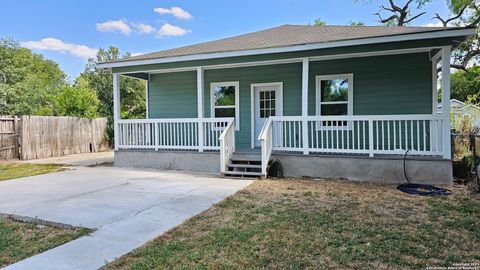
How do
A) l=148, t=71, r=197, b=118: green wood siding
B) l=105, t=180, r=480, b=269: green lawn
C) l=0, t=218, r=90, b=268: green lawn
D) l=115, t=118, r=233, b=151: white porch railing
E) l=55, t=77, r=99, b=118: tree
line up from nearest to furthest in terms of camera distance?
1. l=105, t=180, r=480, b=269: green lawn
2. l=0, t=218, r=90, b=268: green lawn
3. l=115, t=118, r=233, b=151: white porch railing
4. l=148, t=71, r=197, b=118: green wood siding
5. l=55, t=77, r=99, b=118: tree

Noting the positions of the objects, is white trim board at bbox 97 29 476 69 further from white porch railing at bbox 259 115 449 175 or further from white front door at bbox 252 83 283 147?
white front door at bbox 252 83 283 147

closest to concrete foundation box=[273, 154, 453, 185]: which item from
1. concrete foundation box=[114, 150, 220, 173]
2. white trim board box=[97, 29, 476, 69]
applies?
concrete foundation box=[114, 150, 220, 173]

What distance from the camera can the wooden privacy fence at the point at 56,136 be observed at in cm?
1202

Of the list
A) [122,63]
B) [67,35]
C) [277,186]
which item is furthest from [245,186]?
[67,35]

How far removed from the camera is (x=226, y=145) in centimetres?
827

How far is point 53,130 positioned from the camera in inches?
519

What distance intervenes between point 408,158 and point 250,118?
179 inches

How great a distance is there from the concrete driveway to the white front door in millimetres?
2582

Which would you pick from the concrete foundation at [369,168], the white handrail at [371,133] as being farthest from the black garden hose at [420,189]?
the white handrail at [371,133]

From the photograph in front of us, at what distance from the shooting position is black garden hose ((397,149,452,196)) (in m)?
5.91

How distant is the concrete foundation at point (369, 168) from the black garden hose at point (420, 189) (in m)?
0.08

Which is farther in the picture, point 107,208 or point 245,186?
point 245,186

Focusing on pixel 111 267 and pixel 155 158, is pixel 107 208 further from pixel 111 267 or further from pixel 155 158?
pixel 155 158

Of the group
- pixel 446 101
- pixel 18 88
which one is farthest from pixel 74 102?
pixel 446 101
